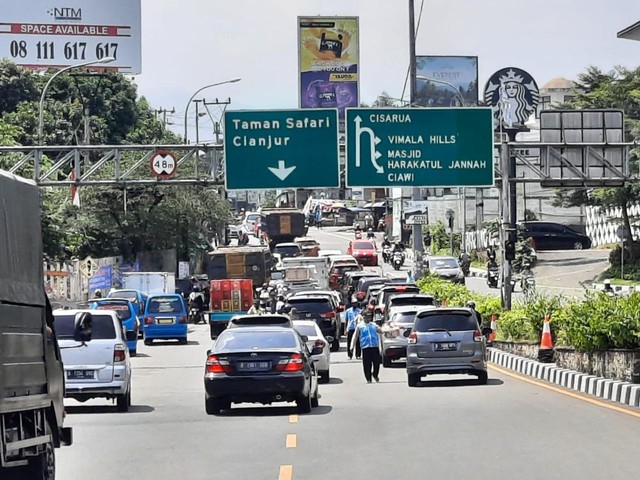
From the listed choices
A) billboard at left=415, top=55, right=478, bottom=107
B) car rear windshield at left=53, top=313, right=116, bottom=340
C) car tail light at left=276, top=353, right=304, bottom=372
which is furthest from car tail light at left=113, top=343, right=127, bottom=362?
billboard at left=415, top=55, right=478, bottom=107

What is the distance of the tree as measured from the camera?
63219 mm

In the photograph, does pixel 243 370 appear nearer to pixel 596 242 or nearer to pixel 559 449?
pixel 559 449

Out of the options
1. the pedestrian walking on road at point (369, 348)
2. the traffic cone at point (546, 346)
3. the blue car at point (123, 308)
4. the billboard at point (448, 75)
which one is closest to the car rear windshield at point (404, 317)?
the traffic cone at point (546, 346)

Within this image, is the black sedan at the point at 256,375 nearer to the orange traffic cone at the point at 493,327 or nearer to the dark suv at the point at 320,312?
the orange traffic cone at the point at 493,327

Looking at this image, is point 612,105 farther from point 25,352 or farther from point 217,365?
point 25,352

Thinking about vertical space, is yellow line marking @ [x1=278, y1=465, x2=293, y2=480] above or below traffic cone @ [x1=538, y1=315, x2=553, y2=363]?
below

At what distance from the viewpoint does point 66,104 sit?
8038cm

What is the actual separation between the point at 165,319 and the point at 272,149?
10816 millimetres

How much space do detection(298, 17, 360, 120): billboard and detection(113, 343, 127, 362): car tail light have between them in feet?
154

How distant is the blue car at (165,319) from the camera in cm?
4531

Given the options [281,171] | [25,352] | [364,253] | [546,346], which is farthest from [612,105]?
[25,352]

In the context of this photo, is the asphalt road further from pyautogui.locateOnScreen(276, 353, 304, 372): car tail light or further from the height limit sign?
the height limit sign

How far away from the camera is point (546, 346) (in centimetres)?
2897

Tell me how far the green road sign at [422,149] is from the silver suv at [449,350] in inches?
446
